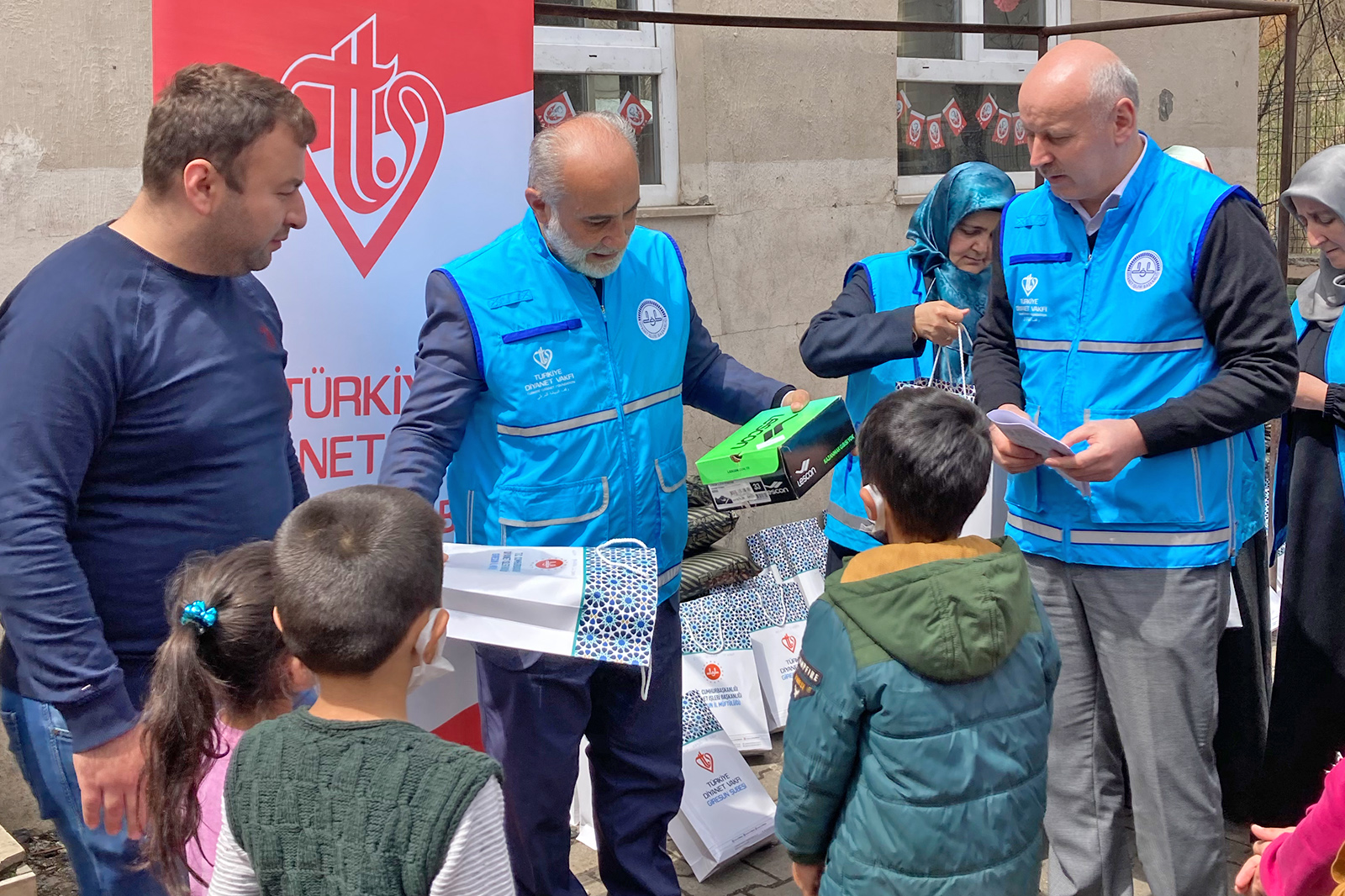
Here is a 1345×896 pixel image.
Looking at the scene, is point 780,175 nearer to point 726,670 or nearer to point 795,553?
point 795,553

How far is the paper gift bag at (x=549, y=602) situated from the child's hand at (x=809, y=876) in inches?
19.2

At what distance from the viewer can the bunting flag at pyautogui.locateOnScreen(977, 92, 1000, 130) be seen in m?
6.36

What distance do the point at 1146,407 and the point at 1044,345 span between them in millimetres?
271

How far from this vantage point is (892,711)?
1946mm

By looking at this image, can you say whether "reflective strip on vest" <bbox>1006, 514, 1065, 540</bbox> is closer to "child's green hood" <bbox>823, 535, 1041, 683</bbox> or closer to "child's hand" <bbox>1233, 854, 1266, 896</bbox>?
"child's green hood" <bbox>823, 535, 1041, 683</bbox>

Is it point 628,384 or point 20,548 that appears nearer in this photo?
point 20,548

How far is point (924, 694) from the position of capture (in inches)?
76.5

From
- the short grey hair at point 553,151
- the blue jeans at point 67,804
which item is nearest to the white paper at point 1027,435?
the short grey hair at point 553,151

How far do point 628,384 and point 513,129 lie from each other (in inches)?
35.9

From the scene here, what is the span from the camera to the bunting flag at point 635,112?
4.92m

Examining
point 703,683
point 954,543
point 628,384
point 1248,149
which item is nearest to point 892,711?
point 954,543

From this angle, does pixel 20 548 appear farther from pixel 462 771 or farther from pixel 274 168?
pixel 462 771

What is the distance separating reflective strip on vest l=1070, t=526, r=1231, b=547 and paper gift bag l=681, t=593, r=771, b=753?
1.66 metres

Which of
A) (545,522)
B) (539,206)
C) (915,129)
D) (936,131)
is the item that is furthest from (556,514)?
(936,131)
